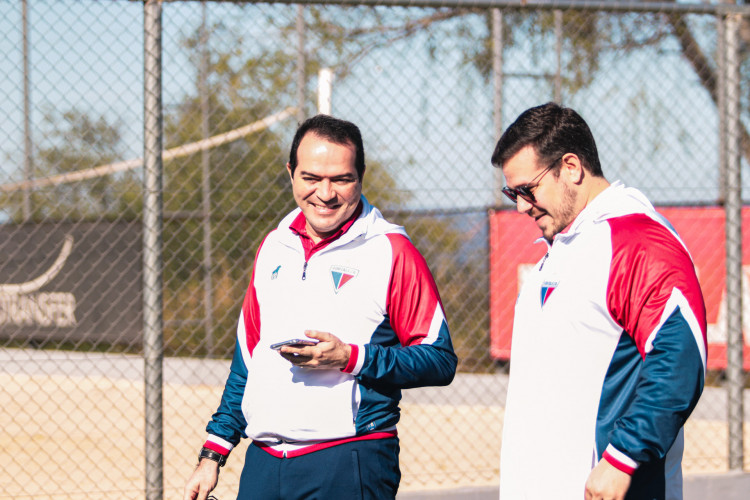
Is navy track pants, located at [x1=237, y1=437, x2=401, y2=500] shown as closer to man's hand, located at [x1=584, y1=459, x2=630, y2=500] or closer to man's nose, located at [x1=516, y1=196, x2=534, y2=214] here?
man's hand, located at [x1=584, y1=459, x2=630, y2=500]

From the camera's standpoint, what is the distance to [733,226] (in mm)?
4473

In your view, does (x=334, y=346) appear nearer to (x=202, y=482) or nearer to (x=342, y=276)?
(x=342, y=276)

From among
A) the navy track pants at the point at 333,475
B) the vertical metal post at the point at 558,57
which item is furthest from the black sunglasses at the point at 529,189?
Answer: the vertical metal post at the point at 558,57

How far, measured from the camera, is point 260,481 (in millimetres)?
2420

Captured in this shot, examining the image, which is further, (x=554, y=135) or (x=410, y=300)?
(x=410, y=300)

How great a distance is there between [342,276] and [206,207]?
8.18m

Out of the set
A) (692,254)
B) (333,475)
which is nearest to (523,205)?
(333,475)

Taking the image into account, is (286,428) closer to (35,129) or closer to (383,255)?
(383,255)

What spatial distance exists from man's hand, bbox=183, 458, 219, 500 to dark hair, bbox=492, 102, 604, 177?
1.36 metres

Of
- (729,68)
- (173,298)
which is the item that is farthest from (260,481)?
(173,298)

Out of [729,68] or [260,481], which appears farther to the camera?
[729,68]

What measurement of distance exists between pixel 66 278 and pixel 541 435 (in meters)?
6.48

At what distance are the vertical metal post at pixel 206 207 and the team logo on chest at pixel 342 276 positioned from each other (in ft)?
21.4

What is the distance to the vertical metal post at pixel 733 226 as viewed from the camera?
4.42m
